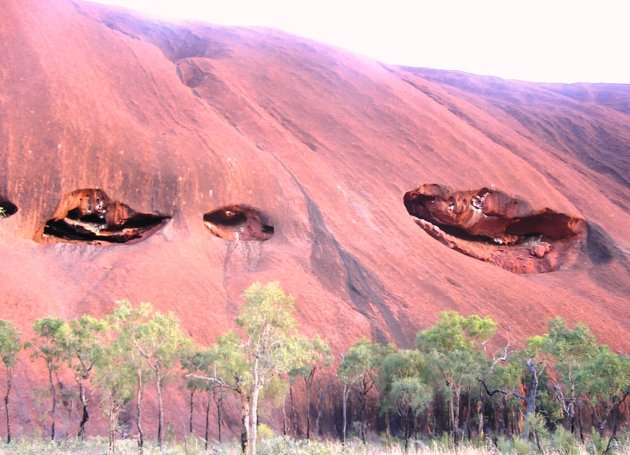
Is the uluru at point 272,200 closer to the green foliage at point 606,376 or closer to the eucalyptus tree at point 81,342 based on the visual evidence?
the eucalyptus tree at point 81,342

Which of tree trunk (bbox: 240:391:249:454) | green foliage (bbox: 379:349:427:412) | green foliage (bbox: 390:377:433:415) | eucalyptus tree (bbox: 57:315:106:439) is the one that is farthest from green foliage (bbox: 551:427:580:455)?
eucalyptus tree (bbox: 57:315:106:439)

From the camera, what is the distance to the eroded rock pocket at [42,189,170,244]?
123 feet

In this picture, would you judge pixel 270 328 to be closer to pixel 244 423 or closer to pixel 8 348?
pixel 244 423

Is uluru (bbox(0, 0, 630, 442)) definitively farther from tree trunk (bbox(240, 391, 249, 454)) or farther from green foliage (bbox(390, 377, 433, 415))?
tree trunk (bbox(240, 391, 249, 454))

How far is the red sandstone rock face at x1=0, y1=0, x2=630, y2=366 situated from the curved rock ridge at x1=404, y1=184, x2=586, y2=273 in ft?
0.65

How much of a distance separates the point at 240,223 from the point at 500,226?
2307 cm

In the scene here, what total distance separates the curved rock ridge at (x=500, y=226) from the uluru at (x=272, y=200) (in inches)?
6.8

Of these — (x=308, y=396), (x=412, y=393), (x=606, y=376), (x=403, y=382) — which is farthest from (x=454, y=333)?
(x=606, y=376)

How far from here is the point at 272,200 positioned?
41.6m

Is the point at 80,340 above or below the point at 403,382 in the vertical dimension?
above

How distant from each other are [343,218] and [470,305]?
34.7 ft

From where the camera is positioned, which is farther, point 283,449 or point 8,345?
point 8,345

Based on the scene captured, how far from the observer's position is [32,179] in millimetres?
36094

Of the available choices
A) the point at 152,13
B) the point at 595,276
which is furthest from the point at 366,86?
the point at 152,13
